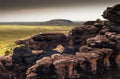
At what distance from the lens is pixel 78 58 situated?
119 metres

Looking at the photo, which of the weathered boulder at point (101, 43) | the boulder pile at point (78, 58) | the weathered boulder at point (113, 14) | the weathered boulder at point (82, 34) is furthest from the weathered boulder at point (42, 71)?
the weathered boulder at point (113, 14)

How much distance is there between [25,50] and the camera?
135m

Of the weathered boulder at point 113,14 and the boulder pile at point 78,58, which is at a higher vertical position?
the weathered boulder at point 113,14

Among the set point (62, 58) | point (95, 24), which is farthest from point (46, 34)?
point (62, 58)

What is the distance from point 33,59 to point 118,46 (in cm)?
4061

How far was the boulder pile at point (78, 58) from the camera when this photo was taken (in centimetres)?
11662

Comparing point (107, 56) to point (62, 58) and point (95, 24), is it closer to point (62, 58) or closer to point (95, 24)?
point (62, 58)

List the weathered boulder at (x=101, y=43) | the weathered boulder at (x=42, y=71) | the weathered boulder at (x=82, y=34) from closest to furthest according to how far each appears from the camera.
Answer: the weathered boulder at (x=42, y=71) < the weathered boulder at (x=101, y=43) < the weathered boulder at (x=82, y=34)

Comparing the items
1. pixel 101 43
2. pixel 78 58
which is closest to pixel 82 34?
pixel 101 43

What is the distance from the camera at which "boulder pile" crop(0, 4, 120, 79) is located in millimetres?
116625

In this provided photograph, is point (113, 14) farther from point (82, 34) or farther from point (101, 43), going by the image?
point (82, 34)

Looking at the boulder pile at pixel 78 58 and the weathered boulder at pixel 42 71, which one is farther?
the boulder pile at pixel 78 58

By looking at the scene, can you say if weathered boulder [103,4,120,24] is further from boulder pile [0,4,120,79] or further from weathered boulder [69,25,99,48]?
weathered boulder [69,25,99,48]

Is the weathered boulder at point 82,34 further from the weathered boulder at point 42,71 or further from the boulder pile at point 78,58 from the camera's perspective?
the weathered boulder at point 42,71
